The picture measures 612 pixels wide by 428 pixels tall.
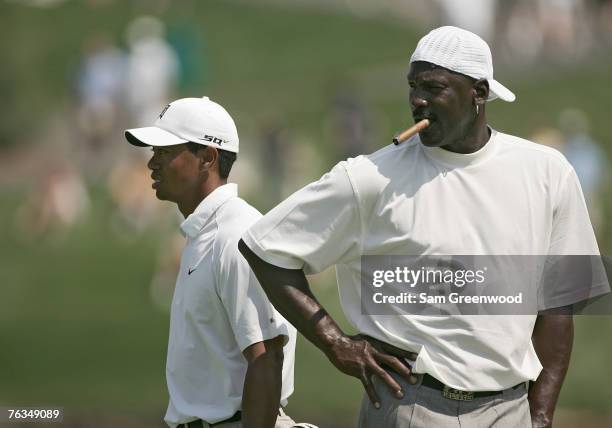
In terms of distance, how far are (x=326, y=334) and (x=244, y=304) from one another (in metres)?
0.36

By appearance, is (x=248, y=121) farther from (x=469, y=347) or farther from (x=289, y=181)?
(x=469, y=347)

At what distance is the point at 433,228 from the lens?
434 centimetres

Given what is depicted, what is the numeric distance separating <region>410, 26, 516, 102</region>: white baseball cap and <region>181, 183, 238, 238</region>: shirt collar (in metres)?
0.97

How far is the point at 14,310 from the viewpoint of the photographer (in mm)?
18219

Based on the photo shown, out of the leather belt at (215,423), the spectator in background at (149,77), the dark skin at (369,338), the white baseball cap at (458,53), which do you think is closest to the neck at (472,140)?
the dark skin at (369,338)

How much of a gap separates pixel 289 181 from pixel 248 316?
16.1 metres

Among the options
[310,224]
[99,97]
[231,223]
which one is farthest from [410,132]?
[99,97]

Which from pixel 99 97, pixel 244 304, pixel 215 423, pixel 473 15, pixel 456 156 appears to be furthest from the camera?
pixel 473 15

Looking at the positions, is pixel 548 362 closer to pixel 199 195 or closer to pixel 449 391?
pixel 449 391

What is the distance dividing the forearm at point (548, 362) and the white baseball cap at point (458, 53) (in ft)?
2.76

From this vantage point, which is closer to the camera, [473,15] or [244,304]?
[244,304]

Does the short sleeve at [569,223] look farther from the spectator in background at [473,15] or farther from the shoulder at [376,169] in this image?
the spectator in background at [473,15]

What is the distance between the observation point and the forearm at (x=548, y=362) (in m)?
4.57

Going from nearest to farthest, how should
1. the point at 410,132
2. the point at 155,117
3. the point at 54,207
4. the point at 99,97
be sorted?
the point at 410,132 → the point at 54,207 → the point at 155,117 → the point at 99,97
